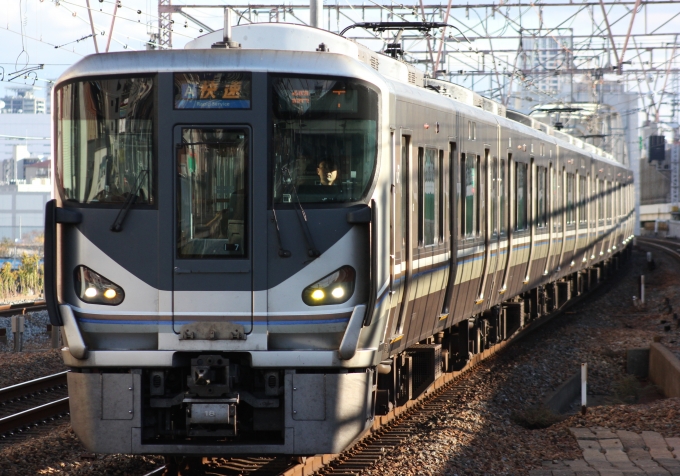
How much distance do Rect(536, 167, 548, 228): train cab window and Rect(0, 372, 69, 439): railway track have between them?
770 cm

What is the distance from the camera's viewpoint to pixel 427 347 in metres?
9.75

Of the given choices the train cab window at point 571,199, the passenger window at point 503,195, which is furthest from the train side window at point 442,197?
the train cab window at point 571,199

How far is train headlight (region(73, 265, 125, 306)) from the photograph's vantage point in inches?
258

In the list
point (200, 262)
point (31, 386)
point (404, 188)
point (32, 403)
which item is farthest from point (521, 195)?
point (200, 262)

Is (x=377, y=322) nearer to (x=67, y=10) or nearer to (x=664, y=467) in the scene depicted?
(x=664, y=467)

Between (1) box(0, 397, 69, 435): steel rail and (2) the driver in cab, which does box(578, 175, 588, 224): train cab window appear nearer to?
(1) box(0, 397, 69, 435): steel rail

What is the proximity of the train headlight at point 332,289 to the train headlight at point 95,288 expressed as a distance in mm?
1223

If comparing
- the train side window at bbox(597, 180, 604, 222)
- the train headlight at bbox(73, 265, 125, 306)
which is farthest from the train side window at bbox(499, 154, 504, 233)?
the train side window at bbox(597, 180, 604, 222)

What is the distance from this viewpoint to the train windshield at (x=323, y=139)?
665 cm

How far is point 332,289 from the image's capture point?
259 inches

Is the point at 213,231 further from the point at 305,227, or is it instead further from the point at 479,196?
the point at 479,196

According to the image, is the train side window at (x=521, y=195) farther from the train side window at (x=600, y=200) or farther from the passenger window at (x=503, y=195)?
the train side window at (x=600, y=200)

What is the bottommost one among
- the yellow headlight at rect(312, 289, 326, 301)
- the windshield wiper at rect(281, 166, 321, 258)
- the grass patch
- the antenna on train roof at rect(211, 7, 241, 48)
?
the grass patch

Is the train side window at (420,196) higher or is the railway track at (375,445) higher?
the train side window at (420,196)
